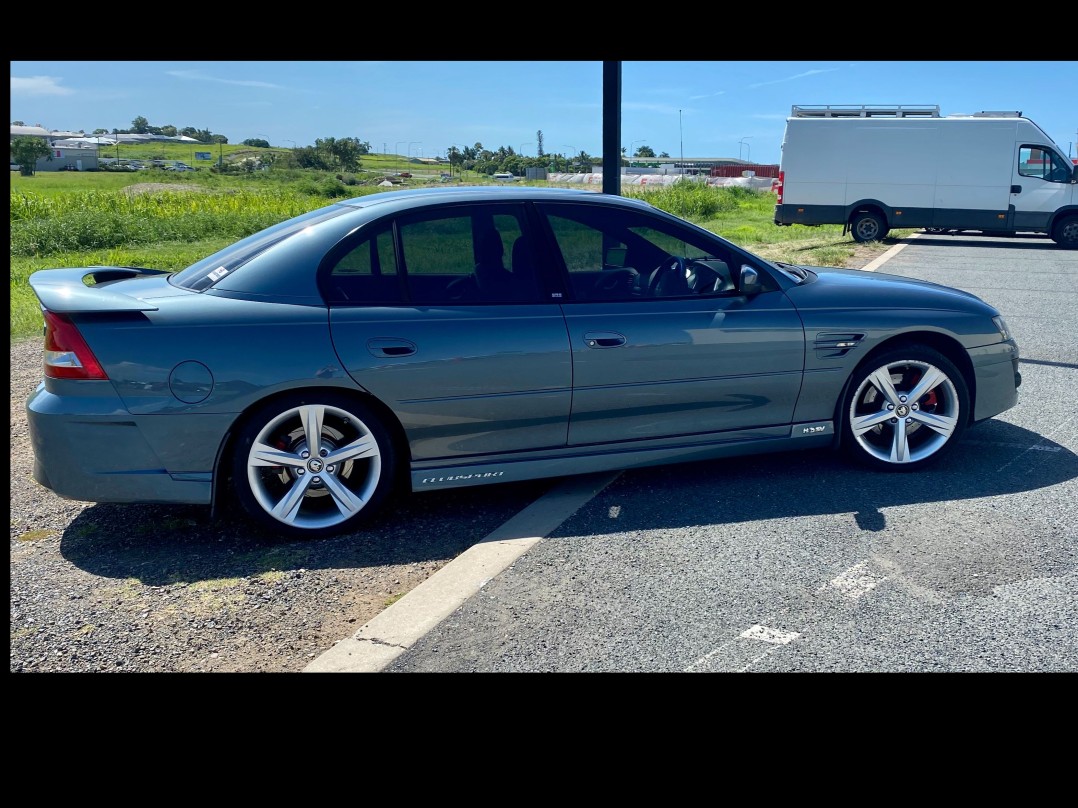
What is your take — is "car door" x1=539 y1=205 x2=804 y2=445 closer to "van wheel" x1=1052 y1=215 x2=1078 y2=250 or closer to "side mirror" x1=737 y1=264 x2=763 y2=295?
"side mirror" x1=737 y1=264 x2=763 y2=295

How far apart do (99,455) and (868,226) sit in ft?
68.5

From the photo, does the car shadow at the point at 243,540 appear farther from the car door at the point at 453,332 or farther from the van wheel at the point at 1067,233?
the van wheel at the point at 1067,233

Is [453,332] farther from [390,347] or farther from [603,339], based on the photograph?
[603,339]

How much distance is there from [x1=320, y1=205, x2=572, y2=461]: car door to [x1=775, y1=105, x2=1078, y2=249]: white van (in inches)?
756

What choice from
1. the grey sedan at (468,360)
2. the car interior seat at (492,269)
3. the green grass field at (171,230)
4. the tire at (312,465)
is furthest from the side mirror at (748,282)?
the green grass field at (171,230)

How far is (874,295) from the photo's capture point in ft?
16.8

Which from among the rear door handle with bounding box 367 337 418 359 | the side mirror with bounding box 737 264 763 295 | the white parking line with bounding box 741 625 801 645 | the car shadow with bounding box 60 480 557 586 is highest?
the side mirror with bounding box 737 264 763 295

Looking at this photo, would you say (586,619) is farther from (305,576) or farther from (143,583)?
(143,583)

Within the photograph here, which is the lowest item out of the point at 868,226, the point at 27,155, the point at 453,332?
the point at 453,332

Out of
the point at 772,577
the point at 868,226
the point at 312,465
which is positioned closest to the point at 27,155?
the point at 868,226

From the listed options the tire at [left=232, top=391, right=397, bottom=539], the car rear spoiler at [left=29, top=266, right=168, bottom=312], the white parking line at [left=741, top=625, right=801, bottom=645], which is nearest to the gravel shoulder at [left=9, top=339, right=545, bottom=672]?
the tire at [left=232, top=391, right=397, bottom=539]

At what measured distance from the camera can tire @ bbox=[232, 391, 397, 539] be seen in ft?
13.8

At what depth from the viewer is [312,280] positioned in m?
4.32

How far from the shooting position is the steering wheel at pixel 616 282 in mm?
4734
